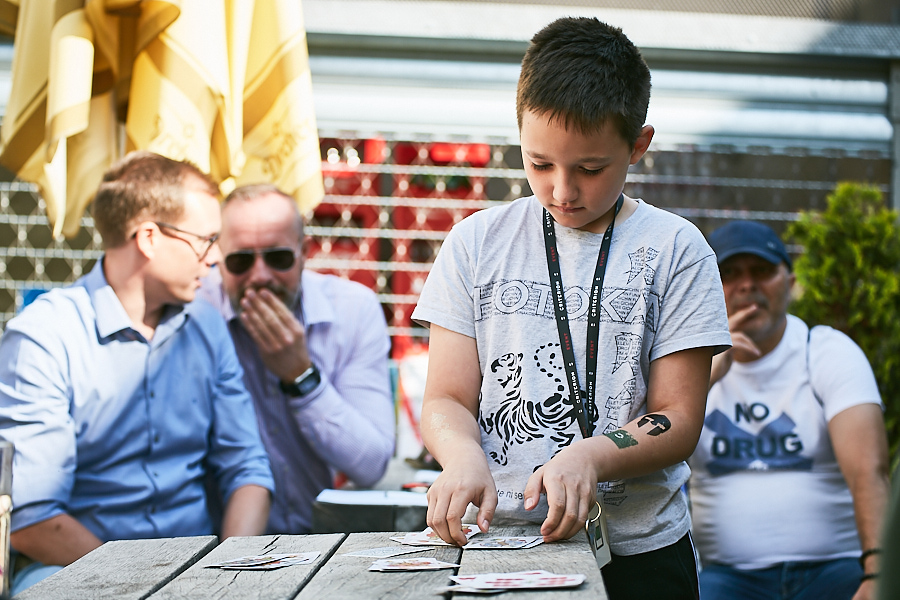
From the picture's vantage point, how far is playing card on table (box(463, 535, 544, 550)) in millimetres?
1214

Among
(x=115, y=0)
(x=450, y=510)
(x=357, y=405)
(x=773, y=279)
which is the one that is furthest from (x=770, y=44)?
(x=450, y=510)

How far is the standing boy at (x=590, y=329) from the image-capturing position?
4.46 feet

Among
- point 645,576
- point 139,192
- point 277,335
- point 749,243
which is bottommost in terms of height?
point 645,576

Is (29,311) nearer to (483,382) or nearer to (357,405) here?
(357,405)

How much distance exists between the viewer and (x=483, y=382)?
145cm

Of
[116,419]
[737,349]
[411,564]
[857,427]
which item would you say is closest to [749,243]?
[737,349]

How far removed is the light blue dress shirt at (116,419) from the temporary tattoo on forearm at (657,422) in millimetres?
1481

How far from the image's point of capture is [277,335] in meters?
2.71

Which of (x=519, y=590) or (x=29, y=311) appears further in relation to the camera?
(x=29, y=311)

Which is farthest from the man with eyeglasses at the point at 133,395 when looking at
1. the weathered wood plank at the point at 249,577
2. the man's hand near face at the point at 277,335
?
the weathered wood plank at the point at 249,577

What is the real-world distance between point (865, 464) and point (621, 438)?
125cm

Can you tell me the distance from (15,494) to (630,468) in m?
1.57

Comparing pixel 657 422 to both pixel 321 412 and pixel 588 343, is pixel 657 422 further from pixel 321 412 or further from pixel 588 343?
pixel 321 412

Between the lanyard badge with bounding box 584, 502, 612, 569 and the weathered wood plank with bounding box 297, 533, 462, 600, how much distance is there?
0.64 ft
